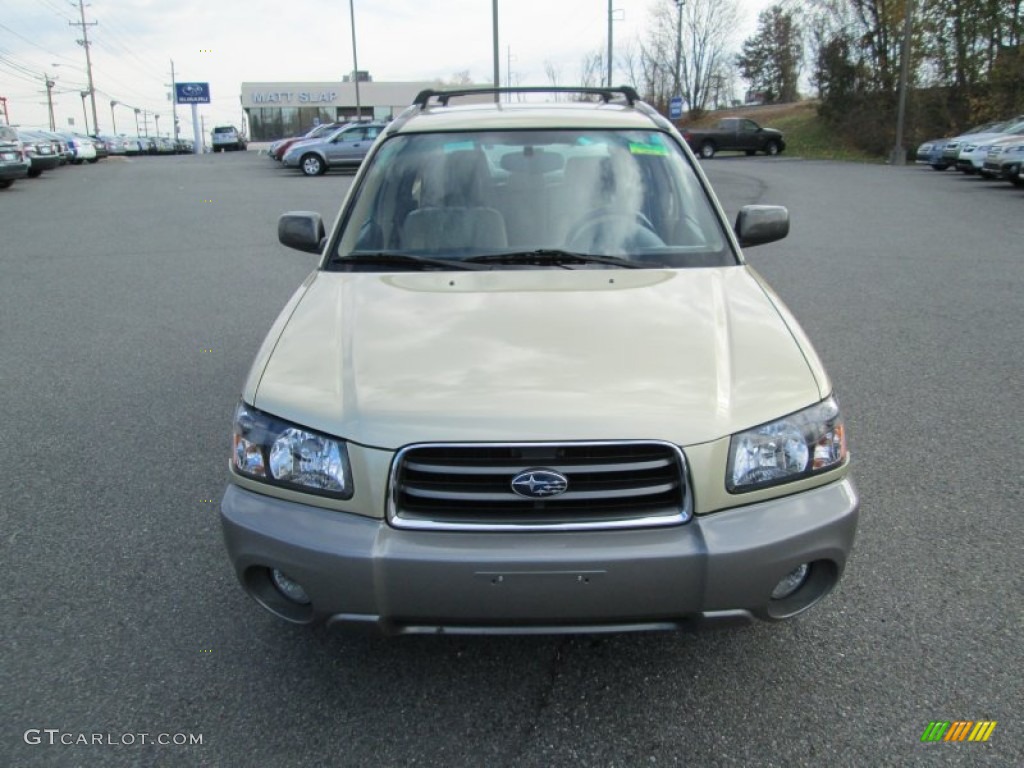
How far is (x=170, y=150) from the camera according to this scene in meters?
77.8

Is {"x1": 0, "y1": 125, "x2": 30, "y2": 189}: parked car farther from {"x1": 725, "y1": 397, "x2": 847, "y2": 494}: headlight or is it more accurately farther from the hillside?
the hillside

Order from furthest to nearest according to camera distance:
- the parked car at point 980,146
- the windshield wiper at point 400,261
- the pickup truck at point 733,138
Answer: the pickup truck at point 733,138 → the parked car at point 980,146 → the windshield wiper at point 400,261

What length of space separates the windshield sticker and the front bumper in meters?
2.07

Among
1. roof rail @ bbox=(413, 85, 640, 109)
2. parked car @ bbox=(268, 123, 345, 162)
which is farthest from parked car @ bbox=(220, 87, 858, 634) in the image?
parked car @ bbox=(268, 123, 345, 162)

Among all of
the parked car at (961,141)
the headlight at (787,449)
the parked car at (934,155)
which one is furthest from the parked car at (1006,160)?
the headlight at (787,449)

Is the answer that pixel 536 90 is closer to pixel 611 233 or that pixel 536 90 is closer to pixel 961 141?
pixel 611 233

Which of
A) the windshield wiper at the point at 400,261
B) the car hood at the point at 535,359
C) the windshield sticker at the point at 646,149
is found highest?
the windshield sticker at the point at 646,149

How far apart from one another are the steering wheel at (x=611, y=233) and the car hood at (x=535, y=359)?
0.88ft

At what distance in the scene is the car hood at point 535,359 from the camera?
7.56 feet

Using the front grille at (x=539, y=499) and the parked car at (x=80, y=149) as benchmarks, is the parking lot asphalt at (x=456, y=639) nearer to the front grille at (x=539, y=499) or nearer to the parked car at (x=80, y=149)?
the front grille at (x=539, y=499)

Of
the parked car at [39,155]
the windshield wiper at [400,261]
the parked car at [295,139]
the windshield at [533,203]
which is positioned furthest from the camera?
the parked car at [295,139]

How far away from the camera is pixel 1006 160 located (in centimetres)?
1861

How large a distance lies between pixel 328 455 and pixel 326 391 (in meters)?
0.21

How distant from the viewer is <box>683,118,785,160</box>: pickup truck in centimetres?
3988
